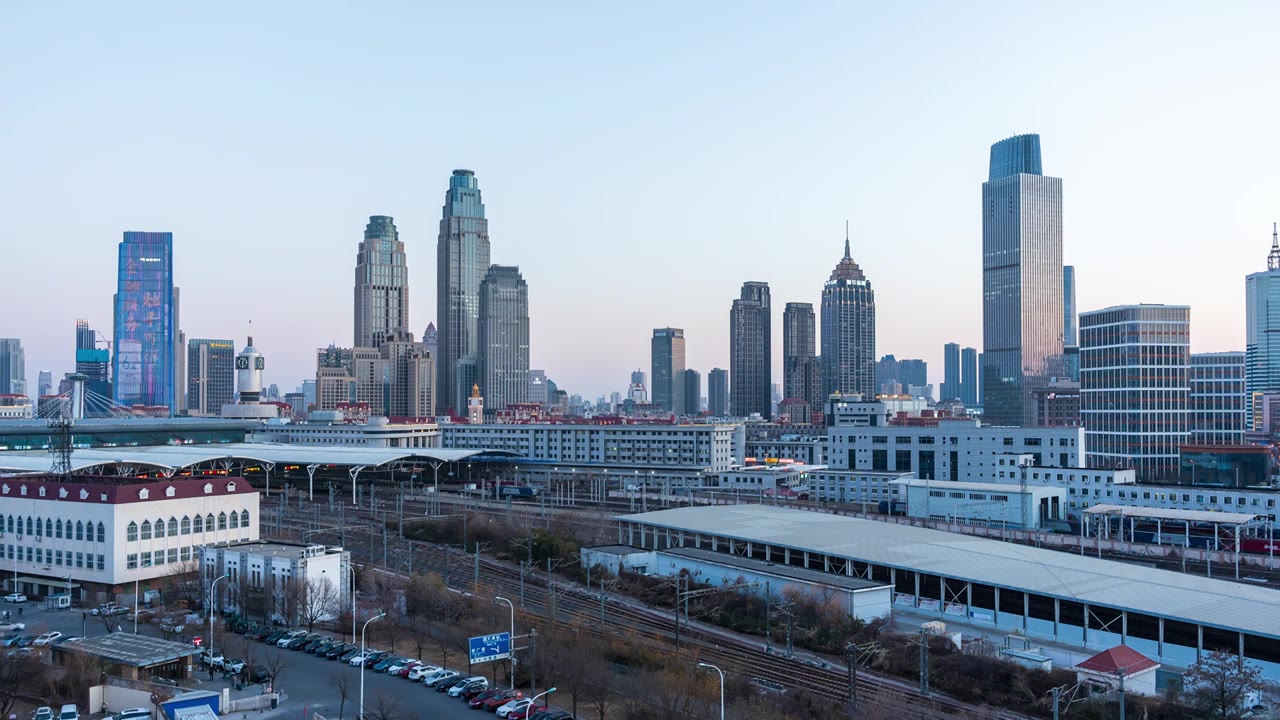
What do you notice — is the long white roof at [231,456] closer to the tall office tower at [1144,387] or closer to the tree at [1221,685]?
the tall office tower at [1144,387]

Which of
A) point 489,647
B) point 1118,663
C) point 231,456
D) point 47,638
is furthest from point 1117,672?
point 231,456

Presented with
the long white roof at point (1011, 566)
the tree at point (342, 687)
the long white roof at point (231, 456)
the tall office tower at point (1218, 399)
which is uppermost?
the tall office tower at point (1218, 399)

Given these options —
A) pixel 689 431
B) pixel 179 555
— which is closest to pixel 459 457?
pixel 689 431

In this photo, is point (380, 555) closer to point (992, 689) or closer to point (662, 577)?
point (662, 577)

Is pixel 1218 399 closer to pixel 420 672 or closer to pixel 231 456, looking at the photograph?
pixel 231 456

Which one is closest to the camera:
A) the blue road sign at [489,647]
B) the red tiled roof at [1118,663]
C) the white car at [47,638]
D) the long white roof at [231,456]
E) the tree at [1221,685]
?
the tree at [1221,685]

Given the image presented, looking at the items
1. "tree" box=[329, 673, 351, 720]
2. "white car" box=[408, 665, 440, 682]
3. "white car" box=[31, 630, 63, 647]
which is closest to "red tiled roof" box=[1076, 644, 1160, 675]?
"white car" box=[408, 665, 440, 682]

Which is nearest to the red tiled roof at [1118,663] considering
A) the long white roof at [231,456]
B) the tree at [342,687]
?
the tree at [342,687]

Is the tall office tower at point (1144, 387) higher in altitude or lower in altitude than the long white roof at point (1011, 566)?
higher
